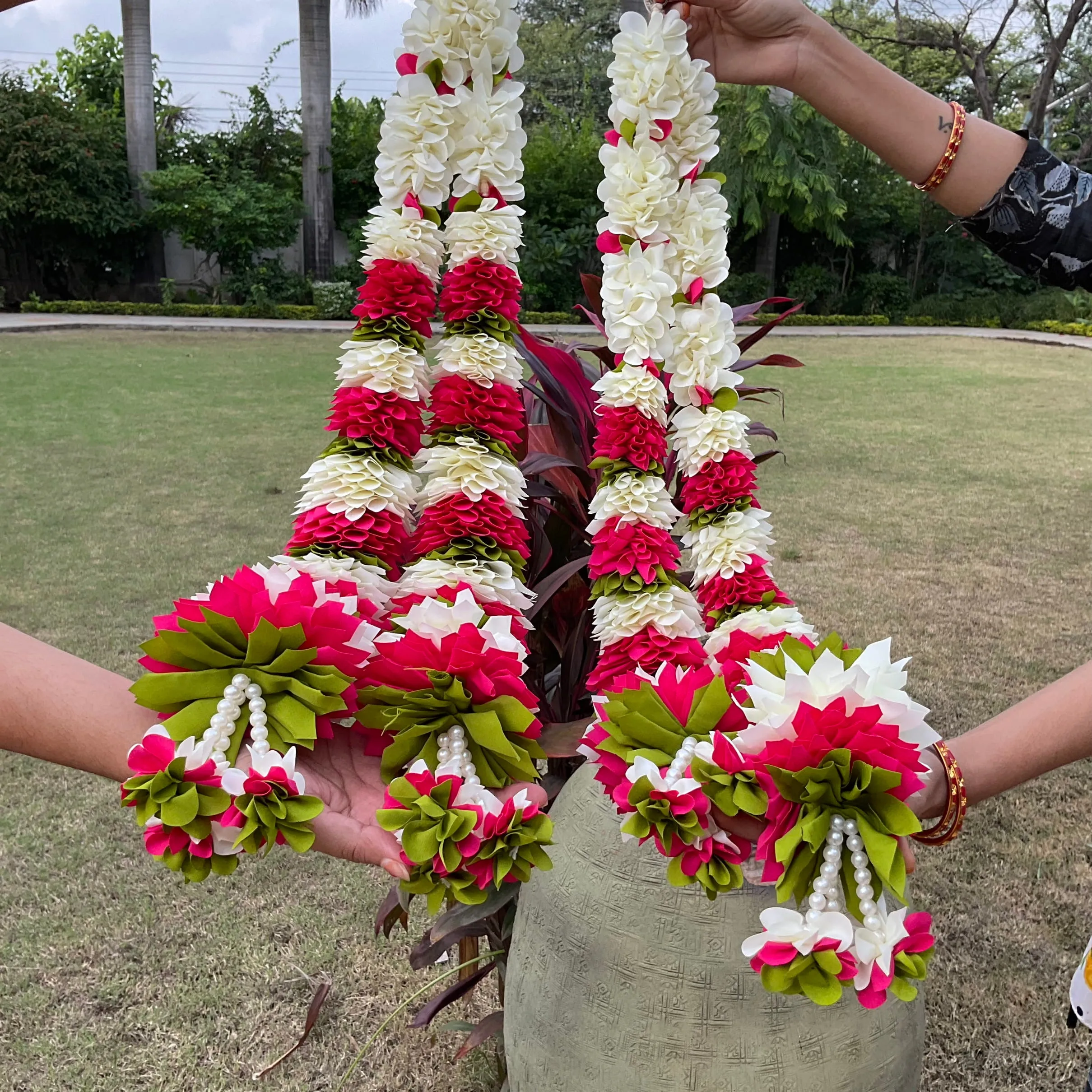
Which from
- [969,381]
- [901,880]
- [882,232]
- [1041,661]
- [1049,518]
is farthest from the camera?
[882,232]

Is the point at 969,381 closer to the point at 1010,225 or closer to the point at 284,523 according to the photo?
the point at 284,523

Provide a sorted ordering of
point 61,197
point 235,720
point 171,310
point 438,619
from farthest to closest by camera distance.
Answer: point 171,310, point 61,197, point 438,619, point 235,720

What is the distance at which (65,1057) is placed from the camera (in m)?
2.18

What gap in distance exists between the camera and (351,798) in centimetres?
105

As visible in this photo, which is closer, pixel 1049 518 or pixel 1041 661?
pixel 1041 661

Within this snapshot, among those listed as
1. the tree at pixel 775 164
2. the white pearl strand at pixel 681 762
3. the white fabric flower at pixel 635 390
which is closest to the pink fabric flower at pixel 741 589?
the white fabric flower at pixel 635 390

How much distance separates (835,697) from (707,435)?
479 mm

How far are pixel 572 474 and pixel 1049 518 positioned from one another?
5.44m

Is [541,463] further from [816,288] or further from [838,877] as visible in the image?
[816,288]

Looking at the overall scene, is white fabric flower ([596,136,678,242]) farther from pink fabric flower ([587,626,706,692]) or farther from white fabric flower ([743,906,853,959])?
white fabric flower ([743,906,853,959])

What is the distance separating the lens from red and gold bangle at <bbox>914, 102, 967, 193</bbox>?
1.47m

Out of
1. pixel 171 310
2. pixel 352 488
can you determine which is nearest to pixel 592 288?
pixel 352 488

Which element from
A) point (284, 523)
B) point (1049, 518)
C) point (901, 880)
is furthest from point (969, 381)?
point (901, 880)

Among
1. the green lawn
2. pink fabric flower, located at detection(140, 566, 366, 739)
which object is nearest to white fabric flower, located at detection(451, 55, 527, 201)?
pink fabric flower, located at detection(140, 566, 366, 739)
